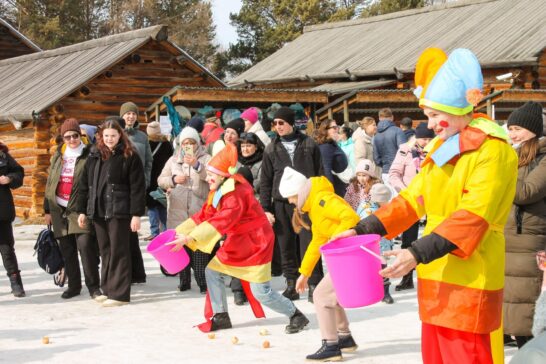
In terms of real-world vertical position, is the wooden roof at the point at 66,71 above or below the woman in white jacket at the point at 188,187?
above

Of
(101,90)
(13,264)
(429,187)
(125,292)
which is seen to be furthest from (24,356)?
(101,90)

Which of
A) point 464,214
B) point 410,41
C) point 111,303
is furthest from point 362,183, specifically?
point 410,41

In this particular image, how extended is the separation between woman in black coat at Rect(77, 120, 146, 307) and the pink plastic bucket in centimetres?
136

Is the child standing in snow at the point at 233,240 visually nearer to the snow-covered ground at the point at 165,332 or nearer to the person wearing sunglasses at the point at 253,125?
the snow-covered ground at the point at 165,332

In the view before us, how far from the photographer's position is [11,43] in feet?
94.2

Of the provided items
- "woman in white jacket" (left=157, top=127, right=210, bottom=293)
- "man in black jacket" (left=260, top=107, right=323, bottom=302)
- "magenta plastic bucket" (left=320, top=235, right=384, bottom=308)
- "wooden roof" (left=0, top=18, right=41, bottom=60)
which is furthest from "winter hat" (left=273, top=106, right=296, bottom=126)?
"wooden roof" (left=0, top=18, right=41, bottom=60)

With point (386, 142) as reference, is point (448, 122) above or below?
above

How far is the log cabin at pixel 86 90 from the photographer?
18516 mm

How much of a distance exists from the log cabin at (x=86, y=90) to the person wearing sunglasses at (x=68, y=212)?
28.5 ft

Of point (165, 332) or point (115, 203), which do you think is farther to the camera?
point (115, 203)

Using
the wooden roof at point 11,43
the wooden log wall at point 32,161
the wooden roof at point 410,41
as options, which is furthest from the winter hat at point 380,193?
the wooden roof at point 11,43

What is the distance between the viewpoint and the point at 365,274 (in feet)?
14.1

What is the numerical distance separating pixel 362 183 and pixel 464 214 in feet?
15.3

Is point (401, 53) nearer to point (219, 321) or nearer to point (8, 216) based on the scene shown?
point (8, 216)
